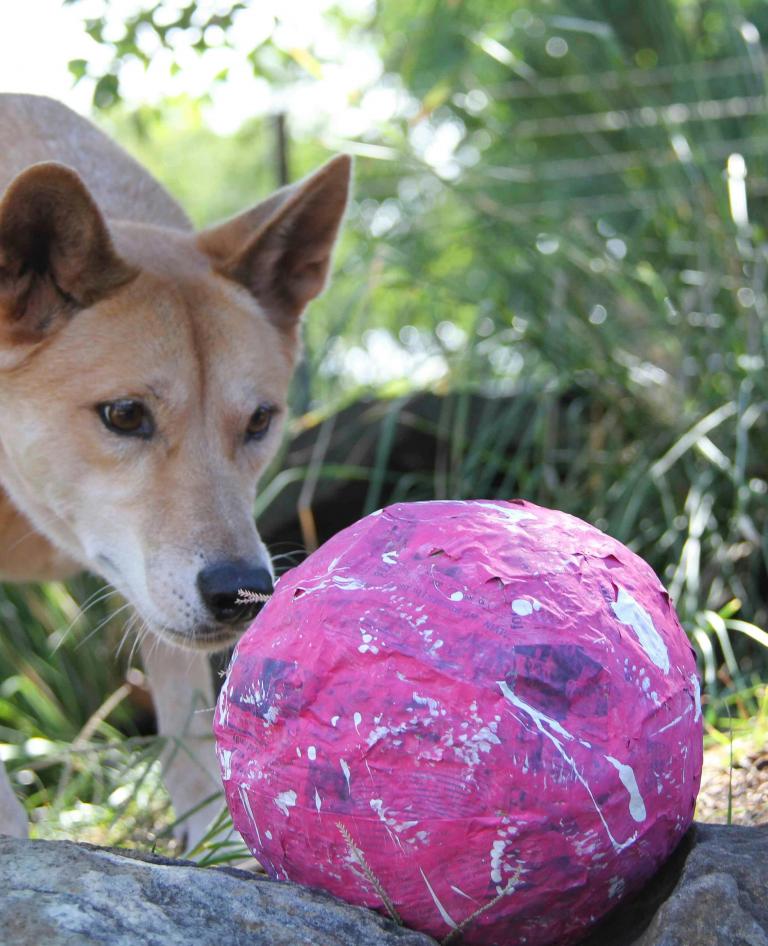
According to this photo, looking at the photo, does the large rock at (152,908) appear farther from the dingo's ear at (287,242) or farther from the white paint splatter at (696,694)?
the dingo's ear at (287,242)

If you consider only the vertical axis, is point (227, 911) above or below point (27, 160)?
below

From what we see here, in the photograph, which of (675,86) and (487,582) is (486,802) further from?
(675,86)

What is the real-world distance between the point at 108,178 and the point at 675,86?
349 cm

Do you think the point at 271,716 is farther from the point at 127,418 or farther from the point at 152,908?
the point at 127,418

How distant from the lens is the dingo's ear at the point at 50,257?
2.79 meters

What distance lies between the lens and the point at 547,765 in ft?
5.71

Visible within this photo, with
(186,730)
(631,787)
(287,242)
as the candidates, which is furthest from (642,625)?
(287,242)

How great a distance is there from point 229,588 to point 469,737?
967mm

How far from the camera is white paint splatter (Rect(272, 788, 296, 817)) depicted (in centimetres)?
184

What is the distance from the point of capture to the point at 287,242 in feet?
11.5

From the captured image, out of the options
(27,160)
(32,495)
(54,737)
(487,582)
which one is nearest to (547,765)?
(487,582)

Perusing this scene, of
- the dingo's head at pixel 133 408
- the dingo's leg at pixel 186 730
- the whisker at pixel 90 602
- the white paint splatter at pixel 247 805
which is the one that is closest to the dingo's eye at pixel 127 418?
the dingo's head at pixel 133 408

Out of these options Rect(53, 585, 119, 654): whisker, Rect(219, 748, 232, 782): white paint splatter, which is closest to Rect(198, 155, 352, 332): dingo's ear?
Rect(53, 585, 119, 654): whisker

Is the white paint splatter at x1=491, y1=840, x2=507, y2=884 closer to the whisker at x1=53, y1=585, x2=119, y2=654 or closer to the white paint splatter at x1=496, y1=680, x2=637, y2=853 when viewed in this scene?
the white paint splatter at x1=496, y1=680, x2=637, y2=853
